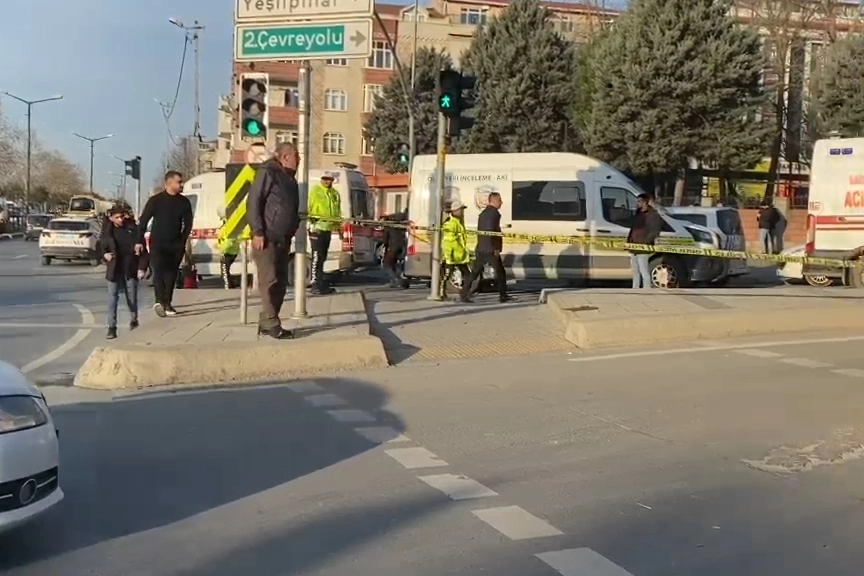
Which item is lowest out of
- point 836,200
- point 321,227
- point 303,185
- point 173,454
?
point 173,454

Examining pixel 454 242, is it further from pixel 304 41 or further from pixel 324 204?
pixel 304 41

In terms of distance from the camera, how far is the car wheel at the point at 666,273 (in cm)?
1905

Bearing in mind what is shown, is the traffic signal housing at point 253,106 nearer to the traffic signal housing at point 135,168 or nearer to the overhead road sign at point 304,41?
the overhead road sign at point 304,41

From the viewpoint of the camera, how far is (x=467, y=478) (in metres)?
6.57

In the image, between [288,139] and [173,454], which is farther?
[288,139]

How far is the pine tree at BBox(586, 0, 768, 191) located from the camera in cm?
3916

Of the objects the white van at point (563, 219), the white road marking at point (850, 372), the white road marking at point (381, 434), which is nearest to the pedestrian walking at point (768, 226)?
the white van at point (563, 219)

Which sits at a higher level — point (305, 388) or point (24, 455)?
point (24, 455)

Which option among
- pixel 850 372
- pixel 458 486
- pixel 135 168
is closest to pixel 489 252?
pixel 850 372

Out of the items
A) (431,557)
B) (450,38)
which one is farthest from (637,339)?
(450,38)

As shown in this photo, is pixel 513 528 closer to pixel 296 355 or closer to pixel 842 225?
pixel 296 355

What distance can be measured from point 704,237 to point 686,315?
8.24 metres

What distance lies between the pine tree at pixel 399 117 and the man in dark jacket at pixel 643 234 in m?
35.5

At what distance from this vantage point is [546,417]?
27.4 ft
